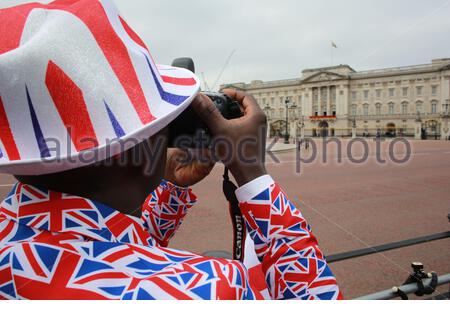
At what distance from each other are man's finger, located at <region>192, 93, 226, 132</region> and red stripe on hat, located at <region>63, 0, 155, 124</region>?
0.18 meters

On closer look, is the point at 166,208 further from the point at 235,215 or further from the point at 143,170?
the point at 143,170

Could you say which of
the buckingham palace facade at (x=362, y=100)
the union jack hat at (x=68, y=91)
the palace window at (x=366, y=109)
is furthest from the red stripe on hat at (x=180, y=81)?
the palace window at (x=366, y=109)

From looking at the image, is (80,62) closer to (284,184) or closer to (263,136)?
(263,136)

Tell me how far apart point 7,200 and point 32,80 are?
1.00 feet

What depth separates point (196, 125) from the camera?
34.9 inches

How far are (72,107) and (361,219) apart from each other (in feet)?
15.9

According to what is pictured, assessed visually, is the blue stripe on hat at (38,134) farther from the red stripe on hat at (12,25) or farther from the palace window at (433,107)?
the palace window at (433,107)

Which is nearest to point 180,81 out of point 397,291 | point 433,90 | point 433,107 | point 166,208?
point 166,208

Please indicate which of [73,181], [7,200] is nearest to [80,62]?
[73,181]

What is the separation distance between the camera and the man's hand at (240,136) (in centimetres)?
84

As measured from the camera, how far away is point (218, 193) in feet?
21.4

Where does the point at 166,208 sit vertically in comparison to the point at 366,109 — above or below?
below

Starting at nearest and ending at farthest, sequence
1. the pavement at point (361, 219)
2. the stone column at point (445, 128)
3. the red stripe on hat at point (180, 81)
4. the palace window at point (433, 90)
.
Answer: the red stripe on hat at point (180, 81)
the pavement at point (361, 219)
the stone column at point (445, 128)
the palace window at point (433, 90)

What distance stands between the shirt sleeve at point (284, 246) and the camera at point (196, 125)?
183mm
